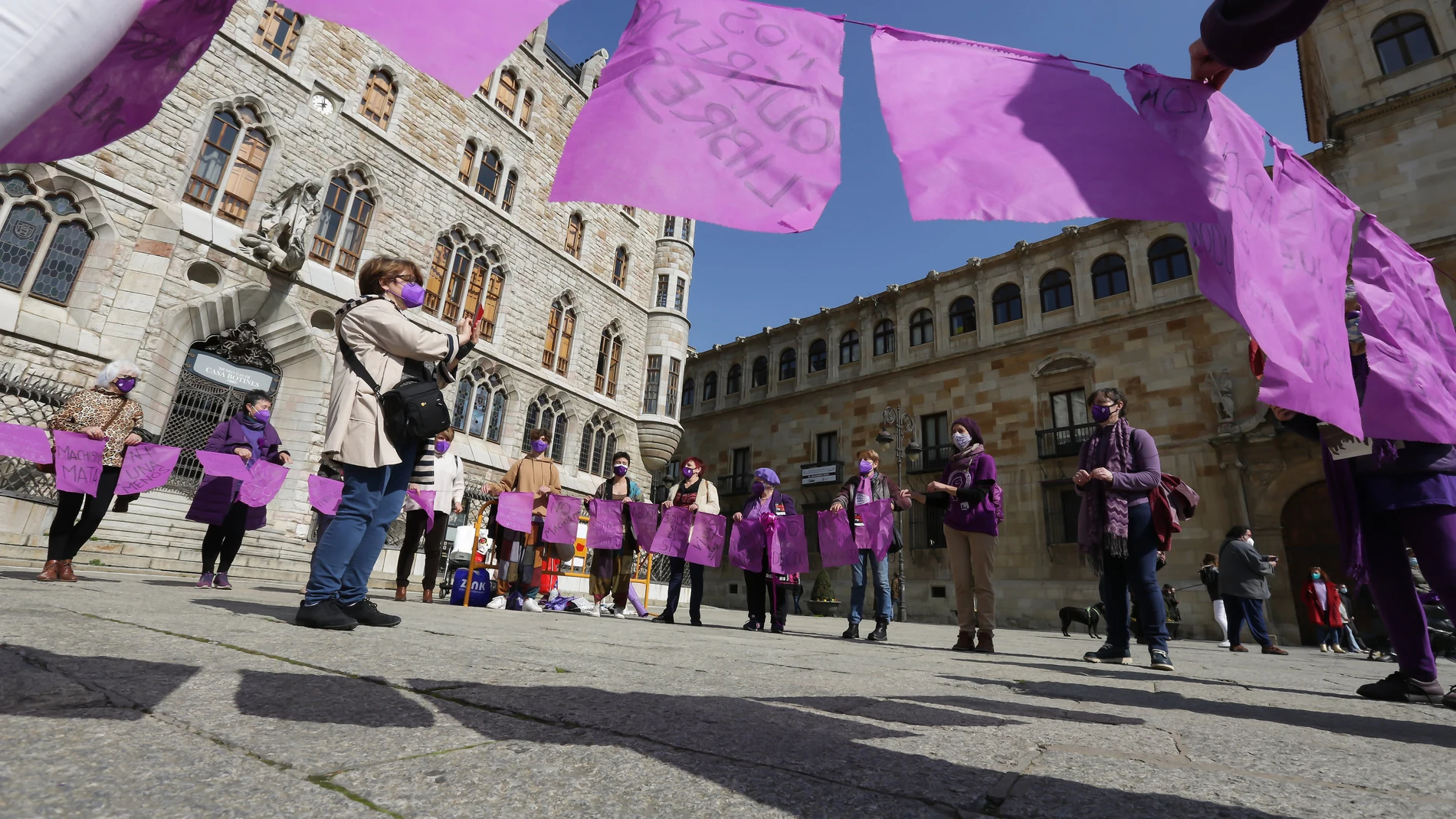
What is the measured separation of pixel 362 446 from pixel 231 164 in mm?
13737

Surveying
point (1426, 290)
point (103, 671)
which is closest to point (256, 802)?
point (103, 671)

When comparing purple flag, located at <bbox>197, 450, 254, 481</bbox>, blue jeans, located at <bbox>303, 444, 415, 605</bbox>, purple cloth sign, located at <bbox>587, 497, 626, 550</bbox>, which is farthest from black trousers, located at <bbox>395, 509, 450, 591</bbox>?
blue jeans, located at <bbox>303, 444, 415, 605</bbox>

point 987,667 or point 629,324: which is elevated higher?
point 629,324

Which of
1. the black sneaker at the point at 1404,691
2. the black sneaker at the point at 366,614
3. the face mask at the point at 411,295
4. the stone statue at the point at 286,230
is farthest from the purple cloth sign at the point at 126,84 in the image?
the stone statue at the point at 286,230

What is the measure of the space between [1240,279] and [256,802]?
2373 millimetres

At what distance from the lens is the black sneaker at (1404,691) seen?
9.35ft

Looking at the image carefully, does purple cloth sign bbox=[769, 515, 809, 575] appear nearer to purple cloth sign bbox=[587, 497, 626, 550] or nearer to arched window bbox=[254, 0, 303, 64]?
purple cloth sign bbox=[587, 497, 626, 550]

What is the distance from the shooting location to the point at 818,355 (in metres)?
25.6

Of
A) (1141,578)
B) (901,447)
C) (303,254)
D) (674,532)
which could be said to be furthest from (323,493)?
(901,447)

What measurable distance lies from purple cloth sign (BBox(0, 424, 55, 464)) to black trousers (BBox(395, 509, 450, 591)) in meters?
2.71

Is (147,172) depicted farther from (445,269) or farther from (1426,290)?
(1426,290)

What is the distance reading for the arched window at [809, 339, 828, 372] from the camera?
25297mm

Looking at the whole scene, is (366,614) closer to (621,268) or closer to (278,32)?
(278,32)

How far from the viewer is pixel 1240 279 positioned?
1.76 metres
